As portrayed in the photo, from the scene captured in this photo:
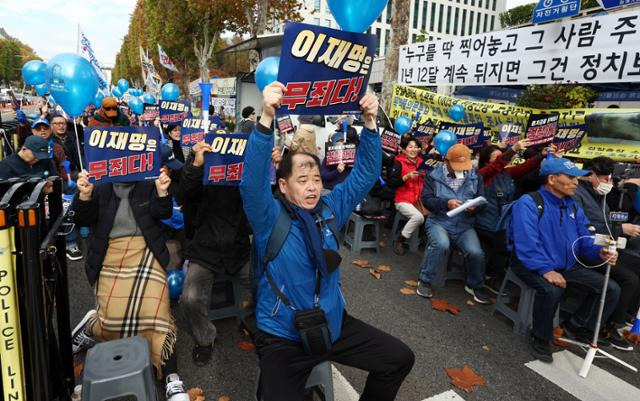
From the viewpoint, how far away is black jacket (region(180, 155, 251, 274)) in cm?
324

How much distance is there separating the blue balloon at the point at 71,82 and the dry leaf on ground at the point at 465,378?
4.14 meters

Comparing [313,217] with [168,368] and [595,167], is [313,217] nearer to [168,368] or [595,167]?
[168,368]

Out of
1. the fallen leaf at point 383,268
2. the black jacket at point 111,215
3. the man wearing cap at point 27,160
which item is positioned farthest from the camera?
the fallen leaf at point 383,268

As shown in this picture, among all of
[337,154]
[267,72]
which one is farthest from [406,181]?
[267,72]

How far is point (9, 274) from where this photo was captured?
160cm

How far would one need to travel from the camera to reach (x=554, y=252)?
3656mm

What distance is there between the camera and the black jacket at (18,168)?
13.5 feet

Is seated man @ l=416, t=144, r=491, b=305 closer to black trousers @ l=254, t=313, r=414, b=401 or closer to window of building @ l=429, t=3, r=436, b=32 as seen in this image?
black trousers @ l=254, t=313, r=414, b=401

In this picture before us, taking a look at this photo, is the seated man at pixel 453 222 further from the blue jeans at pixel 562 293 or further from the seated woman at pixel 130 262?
the seated woman at pixel 130 262

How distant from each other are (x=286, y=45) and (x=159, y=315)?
6.82 ft

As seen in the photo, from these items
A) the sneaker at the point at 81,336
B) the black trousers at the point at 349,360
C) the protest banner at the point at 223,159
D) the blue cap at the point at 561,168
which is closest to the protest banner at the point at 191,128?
the protest banner at the point at 223,159

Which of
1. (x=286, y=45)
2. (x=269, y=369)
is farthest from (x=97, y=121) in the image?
(x=269, y=369)

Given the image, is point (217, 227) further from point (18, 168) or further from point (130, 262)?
point (18, 168)

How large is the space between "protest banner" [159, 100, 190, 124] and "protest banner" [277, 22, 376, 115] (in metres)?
5.23
